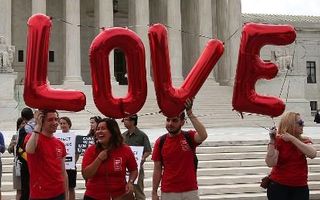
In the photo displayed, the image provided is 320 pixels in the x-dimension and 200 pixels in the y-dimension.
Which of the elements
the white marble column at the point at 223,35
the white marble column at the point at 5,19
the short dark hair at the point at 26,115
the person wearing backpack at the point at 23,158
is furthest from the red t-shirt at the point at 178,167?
the white marble column at the point at 223,35

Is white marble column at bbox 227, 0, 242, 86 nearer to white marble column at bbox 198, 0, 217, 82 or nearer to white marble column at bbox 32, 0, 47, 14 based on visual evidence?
white marble column at bbox 198, 0, 217, 82

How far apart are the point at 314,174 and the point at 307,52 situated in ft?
147

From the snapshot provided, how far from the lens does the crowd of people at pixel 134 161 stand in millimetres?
5746

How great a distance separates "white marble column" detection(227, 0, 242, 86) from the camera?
38.7 metres

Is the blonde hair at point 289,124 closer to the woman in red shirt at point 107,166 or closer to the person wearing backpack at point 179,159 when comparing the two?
the person wearing backpack at point 179,159

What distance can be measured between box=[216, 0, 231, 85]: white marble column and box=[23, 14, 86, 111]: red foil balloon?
3381 cm

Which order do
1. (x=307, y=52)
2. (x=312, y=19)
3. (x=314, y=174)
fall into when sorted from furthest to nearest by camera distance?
(x=312, y=19)
(x=307, y=52)
(x=314, y=174)

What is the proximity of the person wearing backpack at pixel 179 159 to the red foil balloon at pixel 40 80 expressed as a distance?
1.22 metres

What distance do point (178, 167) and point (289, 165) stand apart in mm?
1411

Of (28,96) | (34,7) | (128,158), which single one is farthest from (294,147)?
(34,7)

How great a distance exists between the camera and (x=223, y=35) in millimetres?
40281

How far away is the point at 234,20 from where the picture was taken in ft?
128

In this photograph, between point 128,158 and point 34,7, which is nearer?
point 128,158

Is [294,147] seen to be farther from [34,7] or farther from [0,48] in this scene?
[34,7]
